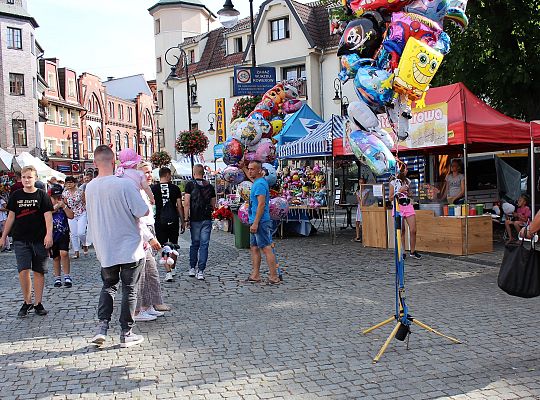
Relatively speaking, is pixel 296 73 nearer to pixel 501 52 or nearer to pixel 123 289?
pixel 501 52

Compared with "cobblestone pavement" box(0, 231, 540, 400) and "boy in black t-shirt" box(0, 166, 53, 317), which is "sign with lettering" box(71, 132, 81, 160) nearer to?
"cobblestone pavement" box(0, 231, 540, 400)

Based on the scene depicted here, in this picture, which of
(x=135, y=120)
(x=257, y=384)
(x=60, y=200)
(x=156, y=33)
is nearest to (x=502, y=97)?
(x=60, y=200)

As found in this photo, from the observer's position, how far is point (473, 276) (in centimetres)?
827

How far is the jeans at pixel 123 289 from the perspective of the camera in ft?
17.6

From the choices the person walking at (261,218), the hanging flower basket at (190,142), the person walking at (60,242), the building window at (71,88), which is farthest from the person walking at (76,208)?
the building window at (71,88)

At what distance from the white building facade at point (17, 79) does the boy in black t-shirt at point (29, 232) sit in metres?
33.4

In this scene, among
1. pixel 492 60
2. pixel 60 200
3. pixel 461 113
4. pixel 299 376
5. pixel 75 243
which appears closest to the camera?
pixel 299 376

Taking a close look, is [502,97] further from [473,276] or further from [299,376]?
Result: [299,376]

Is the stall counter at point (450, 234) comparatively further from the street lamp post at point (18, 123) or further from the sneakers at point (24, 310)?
the street lamp post at point (18, 123)

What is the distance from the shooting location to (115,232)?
5.31 meters

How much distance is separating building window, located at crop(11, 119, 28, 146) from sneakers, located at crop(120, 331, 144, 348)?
36316 mm

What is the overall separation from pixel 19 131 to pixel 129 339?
36697mm

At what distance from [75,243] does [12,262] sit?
1.52m

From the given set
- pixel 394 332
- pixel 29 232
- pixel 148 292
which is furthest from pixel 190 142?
pixel 394 332
